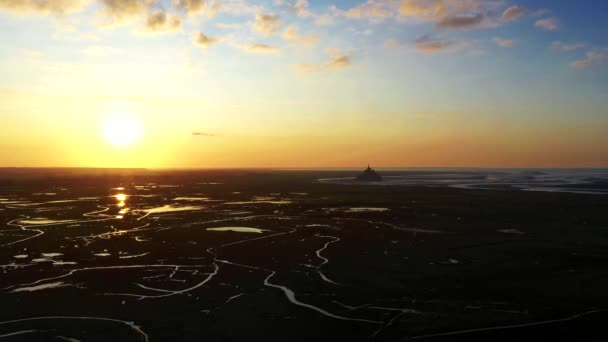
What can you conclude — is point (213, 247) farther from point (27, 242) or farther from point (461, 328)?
point (461, 328)

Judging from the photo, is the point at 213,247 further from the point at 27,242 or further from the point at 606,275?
the point at 606,275

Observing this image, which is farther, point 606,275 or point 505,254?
point 505,254

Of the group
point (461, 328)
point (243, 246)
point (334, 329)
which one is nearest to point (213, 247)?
point (243, 246)

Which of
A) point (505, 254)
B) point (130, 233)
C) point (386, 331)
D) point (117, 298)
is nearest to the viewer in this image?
point (386, 331)

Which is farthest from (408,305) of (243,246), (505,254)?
(243,246)

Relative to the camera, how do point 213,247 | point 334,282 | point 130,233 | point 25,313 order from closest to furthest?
point 25,313, point 334,282, point 213,247, point 130,233

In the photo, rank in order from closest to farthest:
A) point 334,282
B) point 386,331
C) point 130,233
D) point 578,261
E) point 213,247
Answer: point 386,331, point 334,282, point 578,261, point 213,247, point 130,233
